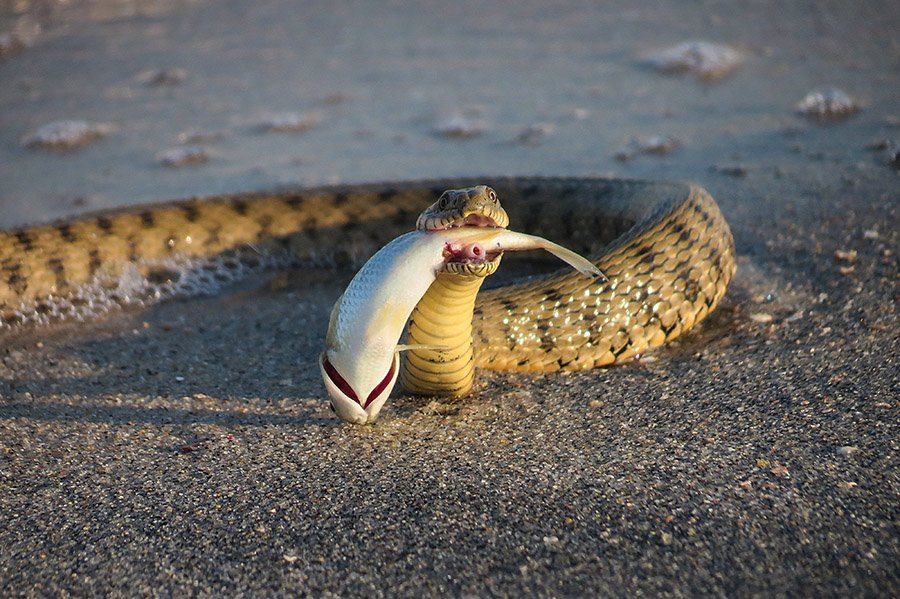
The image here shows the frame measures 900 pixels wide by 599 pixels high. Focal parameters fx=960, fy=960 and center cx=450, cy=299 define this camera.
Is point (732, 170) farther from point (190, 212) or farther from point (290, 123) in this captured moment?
point (190, 212)

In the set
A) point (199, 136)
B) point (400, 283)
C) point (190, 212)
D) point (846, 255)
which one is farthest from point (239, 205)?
point (846, 255)

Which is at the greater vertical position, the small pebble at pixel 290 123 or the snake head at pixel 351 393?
the snake head at pixel 351 393

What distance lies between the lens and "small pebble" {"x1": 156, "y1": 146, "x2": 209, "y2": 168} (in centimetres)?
635

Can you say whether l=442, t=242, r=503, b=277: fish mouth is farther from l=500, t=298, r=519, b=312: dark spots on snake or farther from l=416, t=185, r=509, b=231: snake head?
l=500, t=298, r=519, b=312: dark spots on snake

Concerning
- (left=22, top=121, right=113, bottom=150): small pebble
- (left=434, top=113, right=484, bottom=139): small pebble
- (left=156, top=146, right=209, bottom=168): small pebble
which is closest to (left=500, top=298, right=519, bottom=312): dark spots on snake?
(left=434, top=113, right=484, bottom=139): small pebble

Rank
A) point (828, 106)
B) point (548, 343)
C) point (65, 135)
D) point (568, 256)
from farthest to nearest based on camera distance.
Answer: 1. point (65, 135)
2. point (828, 106)
3. point (548, 343)
4. point (568, 256)

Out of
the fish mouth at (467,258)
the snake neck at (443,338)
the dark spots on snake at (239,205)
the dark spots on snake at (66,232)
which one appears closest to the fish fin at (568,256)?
the fish mouth at (467,258)

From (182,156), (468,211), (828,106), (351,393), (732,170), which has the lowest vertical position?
(182,156)

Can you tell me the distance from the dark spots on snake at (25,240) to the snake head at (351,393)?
253cm

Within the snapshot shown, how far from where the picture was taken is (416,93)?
7.18 meters

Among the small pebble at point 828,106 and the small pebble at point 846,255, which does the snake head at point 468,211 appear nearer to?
the small pebble at point 846,255

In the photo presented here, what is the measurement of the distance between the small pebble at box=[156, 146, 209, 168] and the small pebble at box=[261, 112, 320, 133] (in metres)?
0.56

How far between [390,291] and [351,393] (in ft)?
1.24

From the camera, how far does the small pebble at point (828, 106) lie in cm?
652
